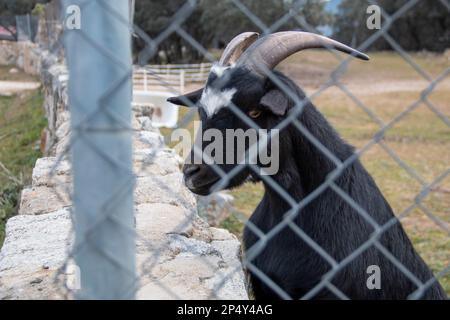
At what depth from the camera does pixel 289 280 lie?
2738mm

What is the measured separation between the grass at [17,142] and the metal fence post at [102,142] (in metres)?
3.12

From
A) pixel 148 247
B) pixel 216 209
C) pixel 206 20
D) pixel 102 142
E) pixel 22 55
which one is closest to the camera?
pixel 102 142

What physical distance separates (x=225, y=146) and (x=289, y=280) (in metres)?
0.71

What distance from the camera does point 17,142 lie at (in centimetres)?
809

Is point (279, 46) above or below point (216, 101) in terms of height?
above

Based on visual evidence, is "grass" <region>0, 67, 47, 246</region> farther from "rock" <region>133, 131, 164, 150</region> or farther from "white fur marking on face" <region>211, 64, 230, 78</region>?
"white fur marking on face" <region>211, 64, 230, 78</region>

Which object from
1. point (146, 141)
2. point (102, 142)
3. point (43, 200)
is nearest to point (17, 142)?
point (146, 141)

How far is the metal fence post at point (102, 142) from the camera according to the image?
108cm

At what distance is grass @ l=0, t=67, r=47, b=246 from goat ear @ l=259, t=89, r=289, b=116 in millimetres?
2368

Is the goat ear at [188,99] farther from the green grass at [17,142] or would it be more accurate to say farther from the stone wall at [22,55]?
the stone wall at [22,55]

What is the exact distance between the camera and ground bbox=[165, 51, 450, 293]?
544cm

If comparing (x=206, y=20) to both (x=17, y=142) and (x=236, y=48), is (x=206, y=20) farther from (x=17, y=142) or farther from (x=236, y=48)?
(x=236, y=48)

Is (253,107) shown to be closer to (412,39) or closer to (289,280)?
(289,280)

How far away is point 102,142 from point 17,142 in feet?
24.5
